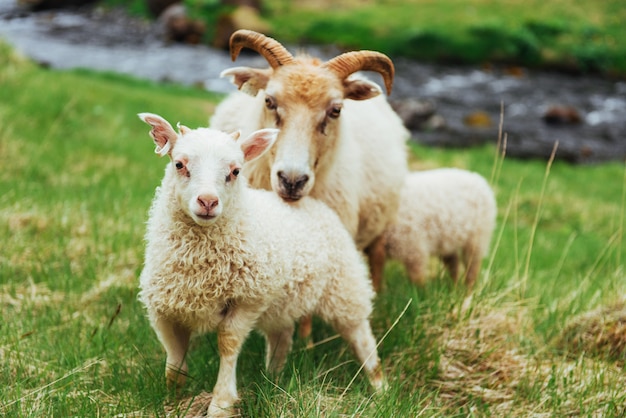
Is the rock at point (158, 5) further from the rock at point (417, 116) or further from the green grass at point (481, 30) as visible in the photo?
the rock at point (417, 116)

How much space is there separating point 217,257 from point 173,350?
574 mm

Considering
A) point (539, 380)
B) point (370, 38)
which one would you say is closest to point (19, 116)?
point (539, 380)

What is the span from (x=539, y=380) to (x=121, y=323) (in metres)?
2.69

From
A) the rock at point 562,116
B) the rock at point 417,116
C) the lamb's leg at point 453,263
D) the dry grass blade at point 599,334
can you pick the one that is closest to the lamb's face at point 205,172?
the dry grass blade at point 599,334

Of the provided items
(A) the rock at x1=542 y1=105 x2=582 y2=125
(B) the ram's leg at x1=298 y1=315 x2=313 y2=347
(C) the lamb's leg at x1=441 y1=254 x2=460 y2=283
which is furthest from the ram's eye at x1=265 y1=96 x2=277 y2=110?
(A) the rock at x1=542 y1=105 x2=582 y2=125

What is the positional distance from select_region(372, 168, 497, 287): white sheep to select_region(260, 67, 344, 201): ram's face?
6.09ft

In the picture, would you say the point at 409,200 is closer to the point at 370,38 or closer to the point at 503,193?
the point at 503,193

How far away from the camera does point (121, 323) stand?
4.64 meters

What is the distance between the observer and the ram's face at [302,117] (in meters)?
4.27

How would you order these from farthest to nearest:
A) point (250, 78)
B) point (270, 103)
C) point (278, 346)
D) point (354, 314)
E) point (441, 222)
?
point (441, 222), point (250, 78), point (270, 103), point (278, 346), point (354, 314)

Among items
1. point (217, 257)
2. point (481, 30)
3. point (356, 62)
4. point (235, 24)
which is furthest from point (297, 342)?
point (481, 30)

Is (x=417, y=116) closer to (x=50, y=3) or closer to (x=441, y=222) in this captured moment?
(x=441, y=222)

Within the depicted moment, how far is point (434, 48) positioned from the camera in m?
29.3

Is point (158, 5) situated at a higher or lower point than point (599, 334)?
lower
